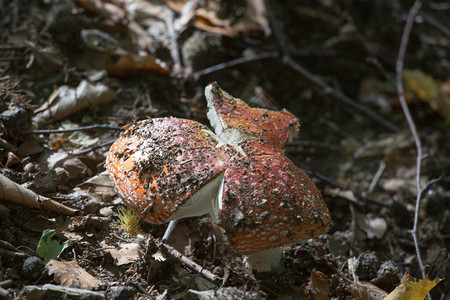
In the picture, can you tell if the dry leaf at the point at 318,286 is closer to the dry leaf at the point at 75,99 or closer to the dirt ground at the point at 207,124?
the dirt ground at the point at 207,124

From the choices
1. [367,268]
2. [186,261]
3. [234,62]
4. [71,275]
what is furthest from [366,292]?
[234,62]

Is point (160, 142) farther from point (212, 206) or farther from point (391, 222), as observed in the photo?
point (391, 222)

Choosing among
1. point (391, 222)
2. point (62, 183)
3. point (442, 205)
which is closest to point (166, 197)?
point (62, 183)

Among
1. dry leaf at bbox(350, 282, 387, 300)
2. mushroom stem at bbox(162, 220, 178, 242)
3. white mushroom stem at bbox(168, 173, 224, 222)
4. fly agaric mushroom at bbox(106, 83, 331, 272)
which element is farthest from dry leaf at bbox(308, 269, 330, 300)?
mushroom stem at bbox(162, 220, 178, 242)

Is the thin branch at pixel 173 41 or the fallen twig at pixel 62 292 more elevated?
the thin branch at pixel 173 41

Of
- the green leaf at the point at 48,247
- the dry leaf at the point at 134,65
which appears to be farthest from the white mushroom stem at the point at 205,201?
the dry leaf at the point at 134,65

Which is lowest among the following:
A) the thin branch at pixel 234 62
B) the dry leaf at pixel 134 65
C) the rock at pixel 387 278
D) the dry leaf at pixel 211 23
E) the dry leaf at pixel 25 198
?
the rock at pixel 387 278

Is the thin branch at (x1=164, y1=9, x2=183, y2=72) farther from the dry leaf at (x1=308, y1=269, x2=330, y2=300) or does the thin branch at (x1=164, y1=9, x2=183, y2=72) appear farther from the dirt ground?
the dry leaf at (x1=308, y1=269, x2=330, y2=300)
